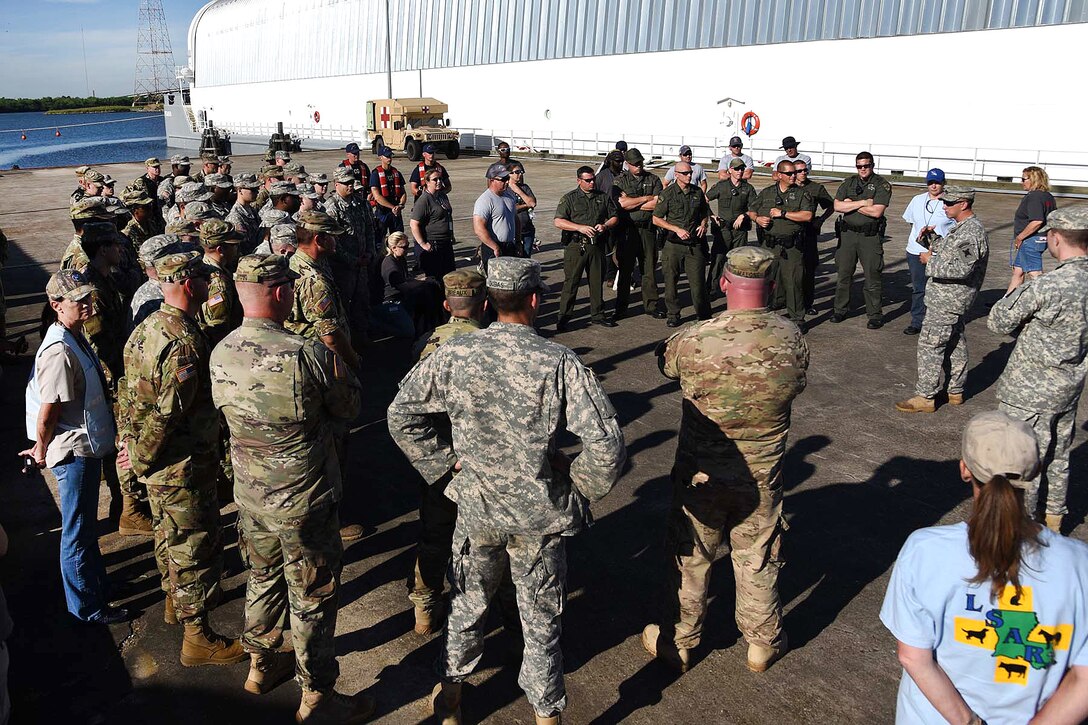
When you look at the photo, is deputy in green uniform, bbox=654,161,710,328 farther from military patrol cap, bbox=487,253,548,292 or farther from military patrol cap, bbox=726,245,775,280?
military patrol cap, bbox=487,253,548,292

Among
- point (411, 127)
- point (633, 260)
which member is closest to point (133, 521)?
point (633, 260)

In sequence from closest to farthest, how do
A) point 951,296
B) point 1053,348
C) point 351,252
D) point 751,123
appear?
point 1053,348
point 951,296
point 351,252
point 751,123

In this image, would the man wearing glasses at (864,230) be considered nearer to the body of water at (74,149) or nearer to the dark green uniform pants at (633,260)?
the dark green uniform pants at (633,260)

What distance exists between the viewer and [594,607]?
4262 mm

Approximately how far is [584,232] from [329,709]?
249 inches

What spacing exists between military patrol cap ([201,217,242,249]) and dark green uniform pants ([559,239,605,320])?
420 centimetres

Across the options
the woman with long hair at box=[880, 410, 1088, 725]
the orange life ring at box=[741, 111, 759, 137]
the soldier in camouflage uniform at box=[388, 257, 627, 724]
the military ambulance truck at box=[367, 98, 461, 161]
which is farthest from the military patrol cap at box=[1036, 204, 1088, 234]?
the military ambulance truck at box=[367, 98, 461, 161]

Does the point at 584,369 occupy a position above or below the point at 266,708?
above

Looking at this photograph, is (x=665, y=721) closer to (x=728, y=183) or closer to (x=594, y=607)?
A: (x=594, y=607)

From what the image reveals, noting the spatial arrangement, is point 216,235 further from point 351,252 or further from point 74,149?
point 74,149

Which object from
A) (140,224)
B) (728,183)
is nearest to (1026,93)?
(728,183)

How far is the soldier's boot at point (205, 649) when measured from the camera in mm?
3850

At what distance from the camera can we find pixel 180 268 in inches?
148

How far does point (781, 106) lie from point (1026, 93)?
8.39m
